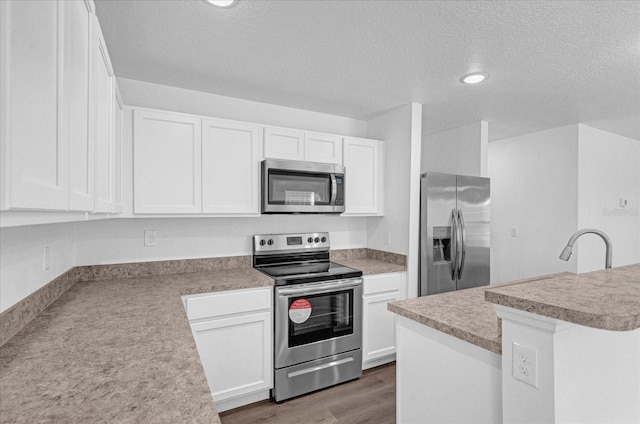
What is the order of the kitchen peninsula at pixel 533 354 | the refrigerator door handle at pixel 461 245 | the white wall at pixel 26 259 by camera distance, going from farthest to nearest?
the refrigerator door handle at pixel 461 245 < the white wall at pixel 26 259 < the kitchen peninsula at pixel 533 354

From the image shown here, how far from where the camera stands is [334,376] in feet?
8.68

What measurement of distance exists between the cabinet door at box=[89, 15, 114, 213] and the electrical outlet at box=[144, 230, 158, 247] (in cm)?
105

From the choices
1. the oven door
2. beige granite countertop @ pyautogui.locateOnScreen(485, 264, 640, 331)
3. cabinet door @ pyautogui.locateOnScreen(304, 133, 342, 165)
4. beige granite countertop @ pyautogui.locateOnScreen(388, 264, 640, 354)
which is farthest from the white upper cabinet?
beige granite countertop @ pyautogui.locateOnScreen(485, 264, 640, 331)

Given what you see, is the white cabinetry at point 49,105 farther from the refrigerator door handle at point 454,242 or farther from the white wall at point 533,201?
the white wall at point 533,201

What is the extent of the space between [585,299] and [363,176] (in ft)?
7.88

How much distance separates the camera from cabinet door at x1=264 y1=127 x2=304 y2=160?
2.74 metres

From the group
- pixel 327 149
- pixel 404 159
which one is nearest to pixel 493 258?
pixel 404 159

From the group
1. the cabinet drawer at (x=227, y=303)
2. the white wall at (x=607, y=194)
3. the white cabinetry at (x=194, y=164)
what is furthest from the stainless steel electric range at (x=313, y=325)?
the white wall at (x=607, y=194)

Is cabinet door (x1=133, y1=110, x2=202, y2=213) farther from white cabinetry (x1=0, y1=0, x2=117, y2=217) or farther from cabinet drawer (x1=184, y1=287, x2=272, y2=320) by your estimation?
white cabinetry (x1=0, y1=0, x2=117, y2=217)

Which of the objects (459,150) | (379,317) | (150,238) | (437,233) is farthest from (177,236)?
(459,150)

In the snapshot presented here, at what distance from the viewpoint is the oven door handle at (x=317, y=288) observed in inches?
96.0

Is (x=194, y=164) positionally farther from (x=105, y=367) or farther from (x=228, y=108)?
(x=105, y=367)

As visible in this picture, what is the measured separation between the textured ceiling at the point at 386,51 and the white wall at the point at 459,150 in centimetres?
59

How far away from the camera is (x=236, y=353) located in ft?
7.60
